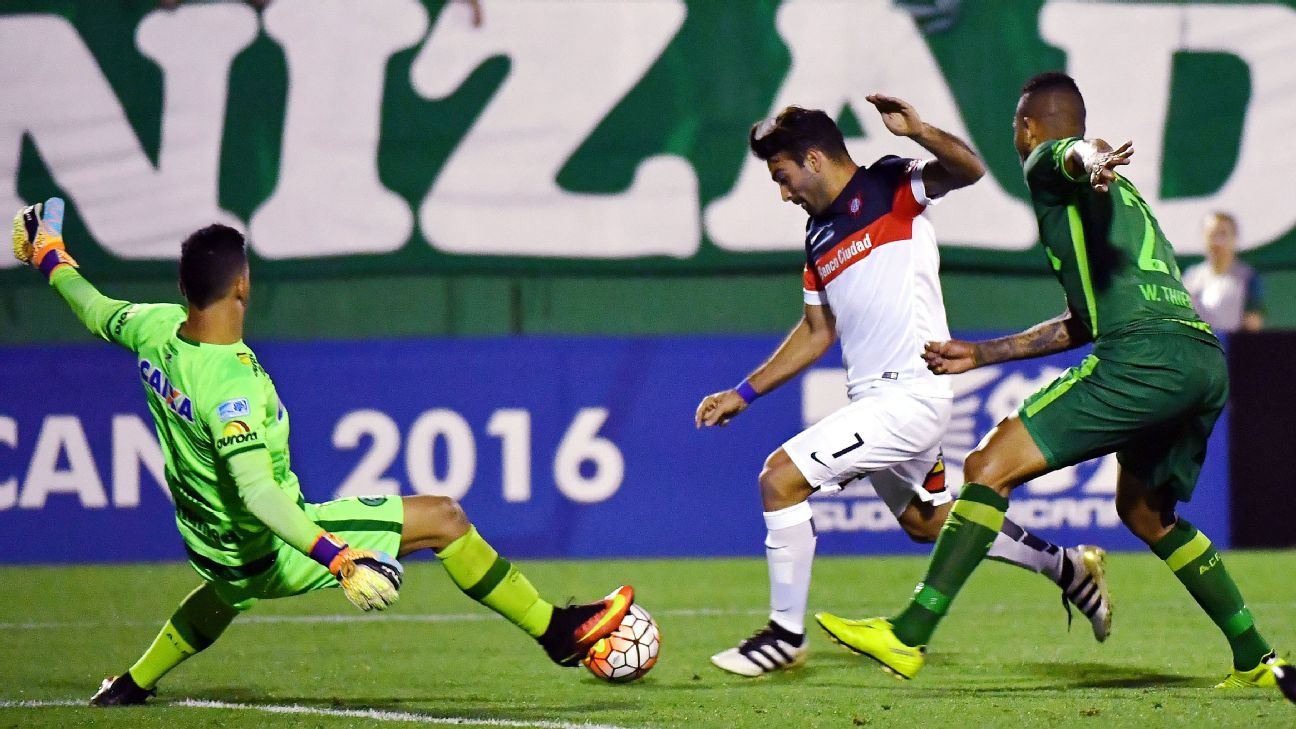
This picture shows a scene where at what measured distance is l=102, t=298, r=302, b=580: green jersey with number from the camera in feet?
17.4

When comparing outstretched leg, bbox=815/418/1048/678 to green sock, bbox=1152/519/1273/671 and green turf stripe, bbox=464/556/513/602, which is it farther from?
green turf stripe, bbox=464/556/513/602

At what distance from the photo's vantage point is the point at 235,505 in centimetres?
553

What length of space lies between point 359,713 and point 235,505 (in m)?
0.73

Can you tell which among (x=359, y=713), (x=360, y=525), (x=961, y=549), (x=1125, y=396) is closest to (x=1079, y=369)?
(x=1125, y=396)

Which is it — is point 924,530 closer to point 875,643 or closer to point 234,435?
point 875,643

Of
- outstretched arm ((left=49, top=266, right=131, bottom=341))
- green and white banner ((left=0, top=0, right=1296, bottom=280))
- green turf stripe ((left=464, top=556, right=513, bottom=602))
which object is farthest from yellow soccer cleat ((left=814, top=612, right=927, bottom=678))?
green and white banner ((left=0, top=0, right=1296, bottom=280))

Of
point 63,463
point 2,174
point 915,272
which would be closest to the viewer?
point 915,272

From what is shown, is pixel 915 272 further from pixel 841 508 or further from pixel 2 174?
pixel 2 174

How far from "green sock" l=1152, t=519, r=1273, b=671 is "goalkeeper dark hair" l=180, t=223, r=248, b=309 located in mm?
3037

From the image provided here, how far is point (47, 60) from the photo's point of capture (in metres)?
11.2

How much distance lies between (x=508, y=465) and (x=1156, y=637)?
13.7 feet

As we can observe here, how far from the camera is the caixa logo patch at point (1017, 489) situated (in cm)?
1028

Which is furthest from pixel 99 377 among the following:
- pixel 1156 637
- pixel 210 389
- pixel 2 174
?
pixel 1156 637

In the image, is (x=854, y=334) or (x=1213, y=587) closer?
(x=1213, y=587)
